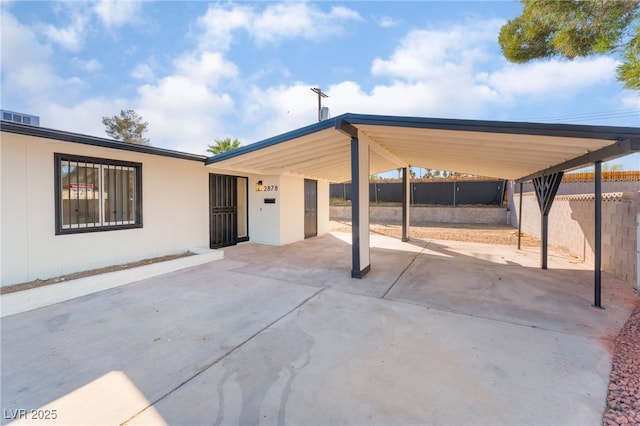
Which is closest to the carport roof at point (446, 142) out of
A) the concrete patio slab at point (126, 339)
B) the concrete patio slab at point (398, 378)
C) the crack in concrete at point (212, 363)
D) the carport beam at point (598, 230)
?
the carport beam at point (598, 230)

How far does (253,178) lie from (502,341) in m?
7.94

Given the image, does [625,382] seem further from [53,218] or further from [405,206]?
[405,206]

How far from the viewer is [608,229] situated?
5715mm

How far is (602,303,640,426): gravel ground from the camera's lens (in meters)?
1.93

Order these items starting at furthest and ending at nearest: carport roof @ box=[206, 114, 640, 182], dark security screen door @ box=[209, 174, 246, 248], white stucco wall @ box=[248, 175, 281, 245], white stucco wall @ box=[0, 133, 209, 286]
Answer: white stucco wall @ box=[248, 175, 281, 245] → dark security screen door @ box=[209, 174, 246, 248] → white stucco wall @ box=[0, 133, 209, 286] → carport roof @ box=[206, 114, 640, 182]

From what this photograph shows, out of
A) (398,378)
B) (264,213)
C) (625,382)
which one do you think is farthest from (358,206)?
(264,213)

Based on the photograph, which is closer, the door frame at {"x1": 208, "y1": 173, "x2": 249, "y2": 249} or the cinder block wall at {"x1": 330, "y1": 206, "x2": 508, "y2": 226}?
the door frame at {"x1": 208, "y1": 173, "x2": 249, "y2": 249}

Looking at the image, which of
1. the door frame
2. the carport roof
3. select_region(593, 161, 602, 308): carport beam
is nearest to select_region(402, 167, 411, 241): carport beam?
the carport roof

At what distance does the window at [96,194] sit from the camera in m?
4.88

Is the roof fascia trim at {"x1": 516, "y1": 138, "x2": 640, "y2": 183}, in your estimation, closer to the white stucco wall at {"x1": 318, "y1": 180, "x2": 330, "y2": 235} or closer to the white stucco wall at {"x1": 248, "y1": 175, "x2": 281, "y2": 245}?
the white stucco wall at {"x1": 248, "y1": 175, "x2": 281, "y2": 245}

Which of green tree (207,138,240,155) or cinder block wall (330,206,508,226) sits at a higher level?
green tree (207,138,240,155)

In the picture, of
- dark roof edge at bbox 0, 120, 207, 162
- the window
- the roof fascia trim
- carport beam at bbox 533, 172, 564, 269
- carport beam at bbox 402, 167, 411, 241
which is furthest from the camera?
carport beam at bbox 402, 167, 411, 241

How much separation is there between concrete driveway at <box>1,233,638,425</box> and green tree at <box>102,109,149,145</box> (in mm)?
23610

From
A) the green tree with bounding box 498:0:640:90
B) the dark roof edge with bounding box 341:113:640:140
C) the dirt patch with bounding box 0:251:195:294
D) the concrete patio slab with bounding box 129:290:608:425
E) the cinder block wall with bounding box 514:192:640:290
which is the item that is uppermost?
the green tree with bounding box 498:0:640:90
